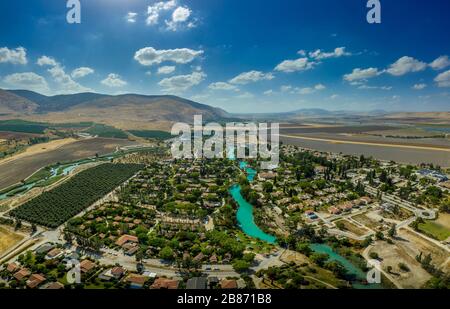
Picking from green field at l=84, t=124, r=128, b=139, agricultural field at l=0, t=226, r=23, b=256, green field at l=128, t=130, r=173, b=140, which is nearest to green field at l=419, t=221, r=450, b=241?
agricultural field at l=0, t=226, r=23, b=256

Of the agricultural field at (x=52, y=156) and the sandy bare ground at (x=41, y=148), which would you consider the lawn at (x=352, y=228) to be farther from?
the sandy bare ground at (x=41, y=148)

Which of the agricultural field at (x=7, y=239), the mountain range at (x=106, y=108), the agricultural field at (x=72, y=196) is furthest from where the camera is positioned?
the mountain range at (x=106, y=108)

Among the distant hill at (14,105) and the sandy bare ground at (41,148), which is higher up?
the distant hill at (14,105)

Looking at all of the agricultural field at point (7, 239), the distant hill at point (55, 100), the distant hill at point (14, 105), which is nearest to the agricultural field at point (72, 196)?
the agricultural field at point (7, 239)

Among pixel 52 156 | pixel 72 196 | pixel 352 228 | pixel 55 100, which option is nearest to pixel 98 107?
pixel 55 100

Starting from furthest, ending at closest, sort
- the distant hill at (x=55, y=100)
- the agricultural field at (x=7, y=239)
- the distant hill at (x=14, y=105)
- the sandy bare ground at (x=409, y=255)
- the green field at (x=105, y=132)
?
the distant hill at (x=55, y=100) → the distant hill at (x=14, y=105) → the green field at (x=105, y=132) → the agricultural field at (x=7, y=239) → the sandy bare ground at (x=409, y=255)

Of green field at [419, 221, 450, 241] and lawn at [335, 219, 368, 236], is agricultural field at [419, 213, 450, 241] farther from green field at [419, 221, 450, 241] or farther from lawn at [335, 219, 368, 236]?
lawn at [335, 219, 368, 236]

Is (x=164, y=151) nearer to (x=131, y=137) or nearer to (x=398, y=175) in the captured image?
(x=131, y=137)
